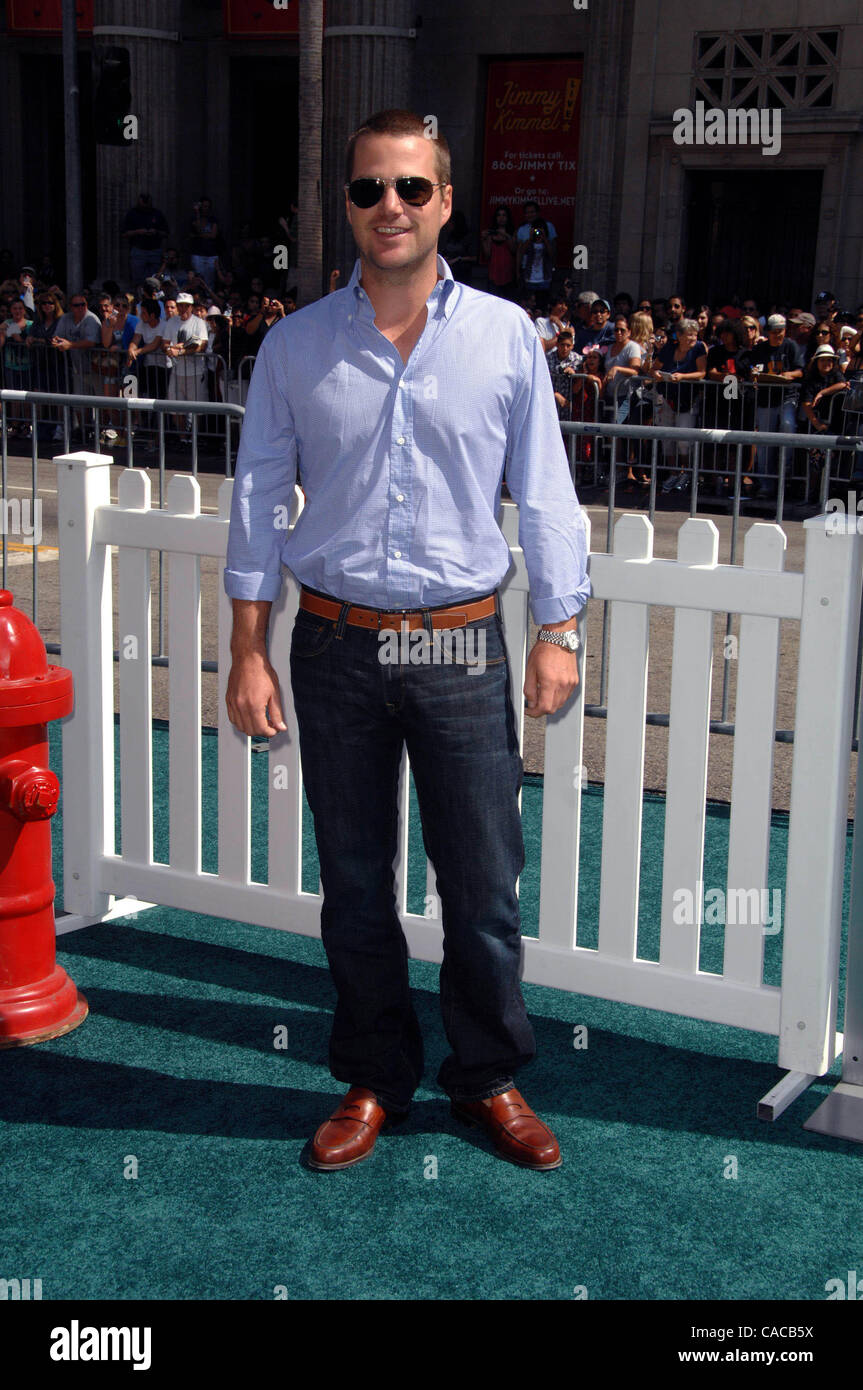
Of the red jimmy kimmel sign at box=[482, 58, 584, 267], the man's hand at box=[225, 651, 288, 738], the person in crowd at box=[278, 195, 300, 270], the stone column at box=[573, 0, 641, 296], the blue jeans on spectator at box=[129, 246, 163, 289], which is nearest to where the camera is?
the man's hand at box=[225, 651, 288, 738]

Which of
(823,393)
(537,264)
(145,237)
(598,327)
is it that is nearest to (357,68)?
(145,237)

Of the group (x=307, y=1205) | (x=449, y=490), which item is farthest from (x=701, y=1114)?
(x=449, y=490)

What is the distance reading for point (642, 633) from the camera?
3.94 meters

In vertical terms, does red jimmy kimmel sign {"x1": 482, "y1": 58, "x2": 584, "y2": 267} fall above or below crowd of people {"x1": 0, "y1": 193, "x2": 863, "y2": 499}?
above

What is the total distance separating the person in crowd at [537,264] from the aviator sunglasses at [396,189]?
20783 mm

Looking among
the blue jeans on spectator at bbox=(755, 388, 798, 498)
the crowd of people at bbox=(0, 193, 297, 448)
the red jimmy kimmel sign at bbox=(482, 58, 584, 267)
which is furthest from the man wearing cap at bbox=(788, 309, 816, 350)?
the red jimmy kimmel sign at bbox=(482, 58, 584, 267)

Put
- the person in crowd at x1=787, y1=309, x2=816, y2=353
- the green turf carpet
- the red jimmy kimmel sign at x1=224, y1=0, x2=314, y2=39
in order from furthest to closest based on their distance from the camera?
the red jimmy kimmel sign at x1=224, y1=0, x2=314, y2=39
the person in crowd at x1=787, y1=309, x2=816, y2=353
the green turf carpet

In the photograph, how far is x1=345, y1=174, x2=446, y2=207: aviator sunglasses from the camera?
122 inches

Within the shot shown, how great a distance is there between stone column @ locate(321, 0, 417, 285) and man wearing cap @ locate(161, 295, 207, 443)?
Answer: 9084mm

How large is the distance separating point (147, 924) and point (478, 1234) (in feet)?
6.69

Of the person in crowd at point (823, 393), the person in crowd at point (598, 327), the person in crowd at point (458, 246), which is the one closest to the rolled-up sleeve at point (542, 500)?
the person in crowd at point (823, 393)

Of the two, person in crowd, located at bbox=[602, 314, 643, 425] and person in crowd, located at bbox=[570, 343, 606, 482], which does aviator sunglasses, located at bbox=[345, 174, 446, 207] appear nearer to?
person in crowd, located at bbox=[570, 343, 606, 482]

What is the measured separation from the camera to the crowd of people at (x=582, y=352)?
47.7ft

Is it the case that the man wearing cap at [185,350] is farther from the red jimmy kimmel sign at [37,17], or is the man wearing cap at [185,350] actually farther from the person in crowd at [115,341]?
the red jimmy kimmel sign at [37,17]
